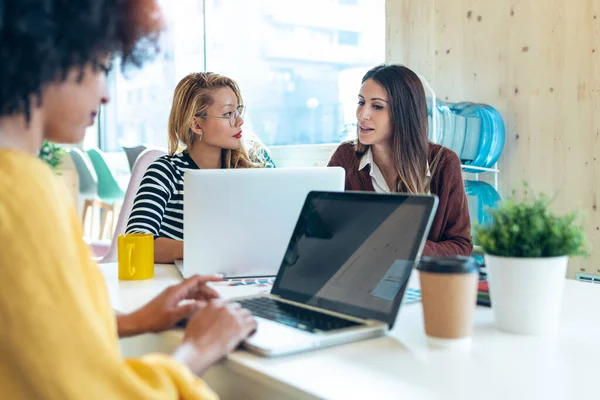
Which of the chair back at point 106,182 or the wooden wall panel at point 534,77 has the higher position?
the wooden wall panel at point 534,77

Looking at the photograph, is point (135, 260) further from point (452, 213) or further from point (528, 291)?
point (452, 213)

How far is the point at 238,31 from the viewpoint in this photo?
16.8 feet

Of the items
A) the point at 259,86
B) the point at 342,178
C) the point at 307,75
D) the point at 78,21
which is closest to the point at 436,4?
the point at 307,75

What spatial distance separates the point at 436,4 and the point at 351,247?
287cm

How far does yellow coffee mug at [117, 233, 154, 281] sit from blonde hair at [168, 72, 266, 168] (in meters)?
0.86

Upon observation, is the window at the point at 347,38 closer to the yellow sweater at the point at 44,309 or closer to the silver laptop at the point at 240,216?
the silver laptop at the point at 240,216

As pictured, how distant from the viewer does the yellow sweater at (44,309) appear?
0.62 meters

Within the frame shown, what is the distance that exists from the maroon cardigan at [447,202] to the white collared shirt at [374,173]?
2cm

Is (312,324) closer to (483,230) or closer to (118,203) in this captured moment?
(483,230)

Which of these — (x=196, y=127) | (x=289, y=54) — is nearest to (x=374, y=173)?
(x=196, y=127)

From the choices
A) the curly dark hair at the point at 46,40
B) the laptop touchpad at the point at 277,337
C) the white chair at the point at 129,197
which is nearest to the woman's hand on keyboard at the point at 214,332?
the laptop touchpad at the point at 277,337

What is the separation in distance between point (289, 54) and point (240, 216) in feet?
11.2

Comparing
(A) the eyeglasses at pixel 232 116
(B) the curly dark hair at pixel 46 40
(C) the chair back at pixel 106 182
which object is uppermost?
(B) the curly dark hair at pixel 46 40

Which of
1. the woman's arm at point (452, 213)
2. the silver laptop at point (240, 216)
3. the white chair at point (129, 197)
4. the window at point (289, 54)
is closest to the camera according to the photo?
the silver laptop at point (240, 216)
